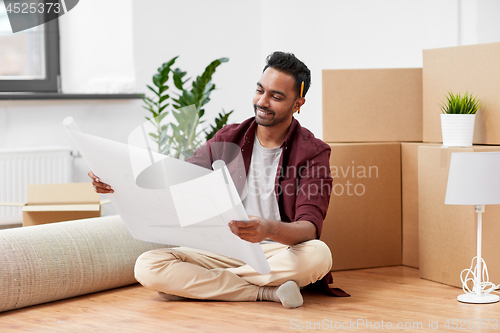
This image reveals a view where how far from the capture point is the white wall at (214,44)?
3.18 meters

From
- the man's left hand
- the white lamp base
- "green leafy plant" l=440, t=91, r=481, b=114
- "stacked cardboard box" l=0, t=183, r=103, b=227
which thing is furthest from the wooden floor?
"green leafy plant" l=440, t=91, r=481, b=114

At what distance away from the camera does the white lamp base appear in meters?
1.90

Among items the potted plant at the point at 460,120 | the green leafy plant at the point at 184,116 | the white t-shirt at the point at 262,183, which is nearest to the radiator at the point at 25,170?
the green leafy plant at the point at 184,116

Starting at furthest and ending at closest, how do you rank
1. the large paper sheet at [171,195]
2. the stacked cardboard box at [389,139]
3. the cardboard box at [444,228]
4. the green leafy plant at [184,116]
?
1. the green leafy plant at [184,116]
2. the stacked cardboard box at [389,139]
3. the cardboard box at [444,228]
4. the large paper sheet at [171,195]

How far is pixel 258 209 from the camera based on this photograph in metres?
1.98

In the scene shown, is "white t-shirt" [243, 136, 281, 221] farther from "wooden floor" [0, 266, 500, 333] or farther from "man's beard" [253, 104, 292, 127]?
"wooden floor" [0, 266, 500, 333]

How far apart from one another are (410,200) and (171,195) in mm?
1267

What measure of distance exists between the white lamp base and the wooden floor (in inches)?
1.2

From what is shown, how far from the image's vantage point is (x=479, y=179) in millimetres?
1862

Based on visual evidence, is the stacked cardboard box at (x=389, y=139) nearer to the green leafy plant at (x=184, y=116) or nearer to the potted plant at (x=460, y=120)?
the potted plant at (x=460, y=120)

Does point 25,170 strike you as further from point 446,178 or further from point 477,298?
point 477,298

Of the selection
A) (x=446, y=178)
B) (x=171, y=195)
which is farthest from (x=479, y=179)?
(x=171, y=195)

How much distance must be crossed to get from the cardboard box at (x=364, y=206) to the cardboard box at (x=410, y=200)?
0.07ft

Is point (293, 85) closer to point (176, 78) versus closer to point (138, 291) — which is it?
point (138, 291)
